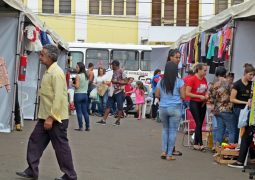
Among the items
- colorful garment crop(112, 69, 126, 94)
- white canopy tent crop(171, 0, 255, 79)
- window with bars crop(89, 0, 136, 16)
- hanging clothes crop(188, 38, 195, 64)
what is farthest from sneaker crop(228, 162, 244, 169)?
window with bars crop(89, 0, 136, 16)

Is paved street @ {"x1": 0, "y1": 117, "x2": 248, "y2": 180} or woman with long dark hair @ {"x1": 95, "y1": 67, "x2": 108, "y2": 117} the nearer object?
paved street @ {"x1": 0, "y1": 117, "x2": 248, "y2": 180}

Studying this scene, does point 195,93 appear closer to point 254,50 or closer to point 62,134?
point 254,50

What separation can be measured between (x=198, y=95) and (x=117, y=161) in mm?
2394

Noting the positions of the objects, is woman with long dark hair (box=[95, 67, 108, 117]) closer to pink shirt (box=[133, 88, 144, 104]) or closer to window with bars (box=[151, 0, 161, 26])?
pink shirt (box=[133, 88, 144, 104])

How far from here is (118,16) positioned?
38.1 metres

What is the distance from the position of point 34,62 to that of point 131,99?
7.08 m

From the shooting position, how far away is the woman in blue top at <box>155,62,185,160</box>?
32.3 feet

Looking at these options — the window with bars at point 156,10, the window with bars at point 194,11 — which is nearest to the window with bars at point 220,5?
the window with bars at point 194,11

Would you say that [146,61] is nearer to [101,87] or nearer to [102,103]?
[102,103]

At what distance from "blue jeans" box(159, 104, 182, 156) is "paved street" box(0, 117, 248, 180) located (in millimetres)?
312

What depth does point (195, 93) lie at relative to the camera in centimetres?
1114

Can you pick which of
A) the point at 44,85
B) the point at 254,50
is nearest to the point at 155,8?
the point at 254,50

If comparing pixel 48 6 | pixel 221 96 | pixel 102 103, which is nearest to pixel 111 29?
pixel 48 6

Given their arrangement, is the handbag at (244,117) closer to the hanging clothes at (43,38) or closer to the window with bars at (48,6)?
the hanging clothes at (43,38)
